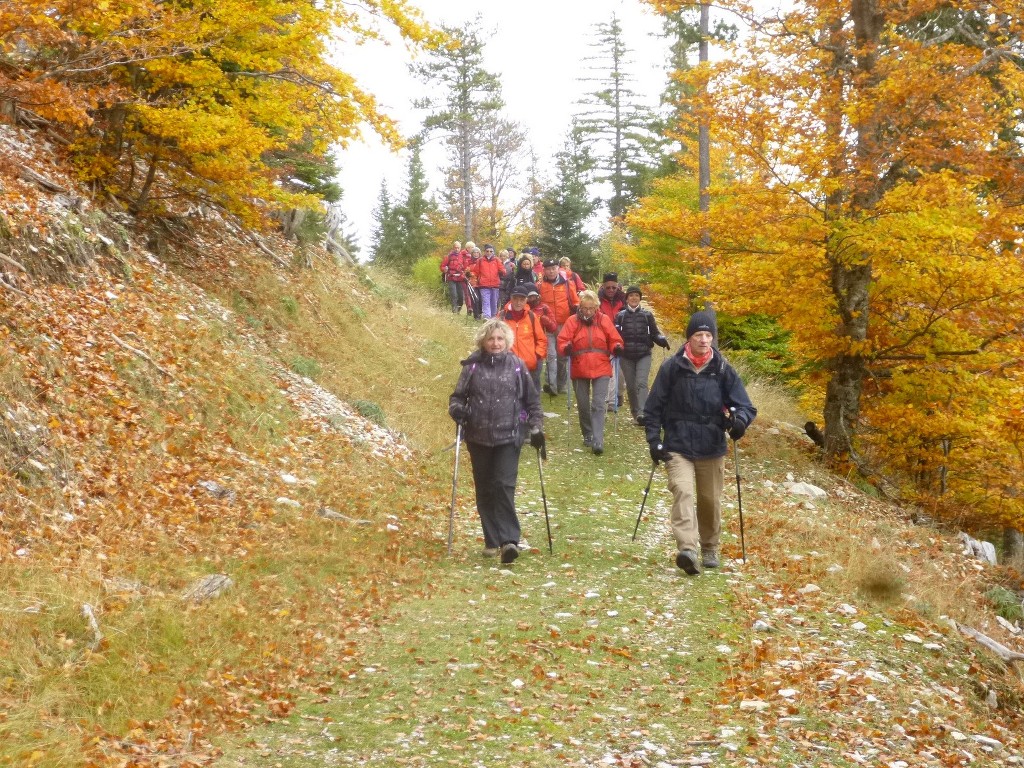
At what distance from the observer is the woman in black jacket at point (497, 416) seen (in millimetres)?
8750

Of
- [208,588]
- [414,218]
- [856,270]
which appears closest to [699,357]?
[208,588]

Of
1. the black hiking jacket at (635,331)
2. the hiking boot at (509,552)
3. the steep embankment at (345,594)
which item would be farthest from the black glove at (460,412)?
the black hiking jacket at (635,331)

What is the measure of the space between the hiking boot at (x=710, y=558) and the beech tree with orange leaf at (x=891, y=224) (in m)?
5.16

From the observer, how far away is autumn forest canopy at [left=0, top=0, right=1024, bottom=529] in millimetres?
11406

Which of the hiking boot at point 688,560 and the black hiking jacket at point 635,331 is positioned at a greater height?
the black hiking jacket at point 635,331

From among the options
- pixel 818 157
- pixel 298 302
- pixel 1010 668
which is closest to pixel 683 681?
pixel 1010 668

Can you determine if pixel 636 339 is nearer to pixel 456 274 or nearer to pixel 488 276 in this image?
pixel 488 276

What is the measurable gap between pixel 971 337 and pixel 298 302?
11.2 meters

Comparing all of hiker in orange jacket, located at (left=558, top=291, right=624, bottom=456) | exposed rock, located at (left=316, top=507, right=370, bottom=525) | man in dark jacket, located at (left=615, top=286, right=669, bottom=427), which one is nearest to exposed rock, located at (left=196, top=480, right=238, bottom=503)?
exposed rock, located at (left=316, top=507, right=370, bottom=525)

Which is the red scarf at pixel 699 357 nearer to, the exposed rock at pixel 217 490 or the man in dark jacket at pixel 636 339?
the exposed rock at pixel 217 490

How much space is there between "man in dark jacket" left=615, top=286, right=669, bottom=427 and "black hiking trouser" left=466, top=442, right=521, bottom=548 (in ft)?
19.8

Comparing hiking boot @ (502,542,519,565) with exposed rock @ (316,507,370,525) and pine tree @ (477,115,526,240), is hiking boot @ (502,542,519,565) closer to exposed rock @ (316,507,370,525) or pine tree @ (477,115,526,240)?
exposed rock @ (316,507,370,525)

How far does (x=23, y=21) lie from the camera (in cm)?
848

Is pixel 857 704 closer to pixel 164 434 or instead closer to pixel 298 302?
pixel 164 434
